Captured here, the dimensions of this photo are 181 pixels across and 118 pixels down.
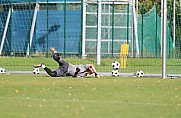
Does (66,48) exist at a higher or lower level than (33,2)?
lower

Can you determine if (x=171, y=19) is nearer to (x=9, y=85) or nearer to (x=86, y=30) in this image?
(x=86, y=30)

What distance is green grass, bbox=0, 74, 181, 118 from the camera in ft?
39.6

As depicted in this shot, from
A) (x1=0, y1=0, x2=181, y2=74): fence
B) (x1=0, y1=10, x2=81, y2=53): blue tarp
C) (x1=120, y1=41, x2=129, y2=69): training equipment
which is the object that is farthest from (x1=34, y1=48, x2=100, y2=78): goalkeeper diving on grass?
(x1=0, y1=10, x2=81, y2=53): blue tarp

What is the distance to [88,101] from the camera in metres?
14.4

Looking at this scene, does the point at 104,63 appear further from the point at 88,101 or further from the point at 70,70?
the point at 88,101

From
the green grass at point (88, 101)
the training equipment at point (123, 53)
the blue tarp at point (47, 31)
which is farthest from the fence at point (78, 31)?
the green grass at point (88, 101)

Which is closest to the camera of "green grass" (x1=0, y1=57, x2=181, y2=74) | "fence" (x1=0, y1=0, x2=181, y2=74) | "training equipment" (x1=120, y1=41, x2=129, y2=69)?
"green grass" (x1=0, y1=57, x2=181, y2=74)

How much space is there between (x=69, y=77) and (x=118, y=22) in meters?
18.3

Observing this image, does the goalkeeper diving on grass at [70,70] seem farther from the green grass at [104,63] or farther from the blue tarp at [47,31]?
the blue tarp at [47,31]

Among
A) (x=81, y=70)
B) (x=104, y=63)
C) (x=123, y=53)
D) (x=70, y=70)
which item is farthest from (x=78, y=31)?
(x=81, y=70)

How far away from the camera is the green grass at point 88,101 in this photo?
39.6ft

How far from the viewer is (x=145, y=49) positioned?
40469mm

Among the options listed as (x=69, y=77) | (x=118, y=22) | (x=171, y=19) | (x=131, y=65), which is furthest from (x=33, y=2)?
(x=69, y=77)

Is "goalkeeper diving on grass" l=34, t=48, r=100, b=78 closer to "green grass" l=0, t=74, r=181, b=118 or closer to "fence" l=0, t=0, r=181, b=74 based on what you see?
"green grass" l=0, t=74, r=181, b=118
